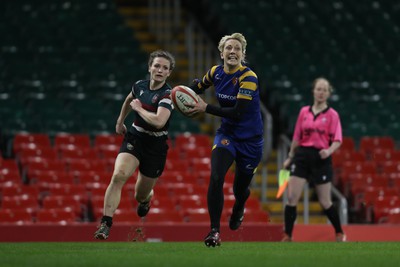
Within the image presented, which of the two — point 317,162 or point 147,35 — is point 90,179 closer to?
point 317,162

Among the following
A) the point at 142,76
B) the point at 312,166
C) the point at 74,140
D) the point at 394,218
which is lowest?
the point at 394,218

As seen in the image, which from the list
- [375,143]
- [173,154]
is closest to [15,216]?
[173,154]

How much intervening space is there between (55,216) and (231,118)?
5247 mm

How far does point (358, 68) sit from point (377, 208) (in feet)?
19.3

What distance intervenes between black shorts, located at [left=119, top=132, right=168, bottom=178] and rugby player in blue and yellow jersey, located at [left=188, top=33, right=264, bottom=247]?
2.90ft

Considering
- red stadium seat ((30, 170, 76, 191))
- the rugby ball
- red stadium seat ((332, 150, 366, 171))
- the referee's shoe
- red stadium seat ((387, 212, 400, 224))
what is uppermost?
the rugby ball

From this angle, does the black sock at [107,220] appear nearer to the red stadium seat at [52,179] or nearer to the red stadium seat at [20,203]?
the red stadium seat at [20,203]

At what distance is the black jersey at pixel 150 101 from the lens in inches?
395

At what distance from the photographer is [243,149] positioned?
983 centimetres

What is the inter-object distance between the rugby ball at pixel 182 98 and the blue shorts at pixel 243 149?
0.64 meters

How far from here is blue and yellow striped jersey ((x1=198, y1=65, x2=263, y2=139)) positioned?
959cm

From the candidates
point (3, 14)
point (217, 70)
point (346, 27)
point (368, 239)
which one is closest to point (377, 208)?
point (368, 239)

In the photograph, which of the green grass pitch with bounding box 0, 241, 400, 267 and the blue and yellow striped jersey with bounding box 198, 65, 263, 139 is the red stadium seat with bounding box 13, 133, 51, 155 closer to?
the green grass pitch with bounding box 0, 241, 400, 267

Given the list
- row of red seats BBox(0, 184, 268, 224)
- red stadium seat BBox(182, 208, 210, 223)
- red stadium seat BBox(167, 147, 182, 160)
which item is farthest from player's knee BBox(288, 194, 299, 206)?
red stadium seat BBox(167, 147, 182, 160)
